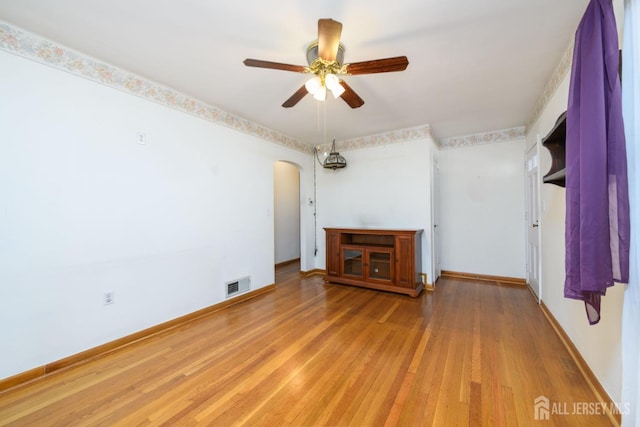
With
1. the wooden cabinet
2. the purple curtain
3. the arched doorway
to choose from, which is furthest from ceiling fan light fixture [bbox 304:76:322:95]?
the arched doorway

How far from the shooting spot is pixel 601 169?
1037 millimetres

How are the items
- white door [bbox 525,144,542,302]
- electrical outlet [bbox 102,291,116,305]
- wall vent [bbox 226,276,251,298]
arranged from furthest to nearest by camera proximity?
wall vent [bbox 226,276,251,298] < white door [bbox 525,144,542,302] < electrical outlet [bbox 102,291,116,305]

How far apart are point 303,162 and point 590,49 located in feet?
12.4

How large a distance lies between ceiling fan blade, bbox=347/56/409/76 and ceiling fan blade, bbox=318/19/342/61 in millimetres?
187

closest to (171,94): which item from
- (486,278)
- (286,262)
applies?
(286,262)

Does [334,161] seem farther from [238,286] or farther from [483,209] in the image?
[483,209]

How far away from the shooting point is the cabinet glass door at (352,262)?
383cm

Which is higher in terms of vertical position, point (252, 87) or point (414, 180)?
point (252, 87)

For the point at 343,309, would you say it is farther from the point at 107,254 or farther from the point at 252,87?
the point at 252,87

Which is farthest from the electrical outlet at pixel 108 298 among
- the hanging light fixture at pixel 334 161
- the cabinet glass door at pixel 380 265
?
the hanging light fixture at pixel 334 161

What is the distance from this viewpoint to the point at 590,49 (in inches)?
44.6

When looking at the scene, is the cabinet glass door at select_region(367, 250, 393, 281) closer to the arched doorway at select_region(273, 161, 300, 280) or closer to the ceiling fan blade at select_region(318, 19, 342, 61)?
the arched doorway at select_region(273, 161, 300, 280)

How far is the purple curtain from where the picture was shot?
1.03m

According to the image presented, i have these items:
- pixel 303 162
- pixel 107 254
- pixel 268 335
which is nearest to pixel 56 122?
pixel 107 254
